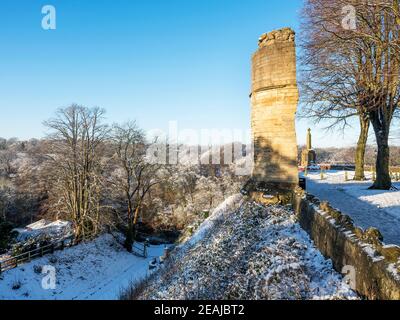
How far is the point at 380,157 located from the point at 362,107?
2.95 meters

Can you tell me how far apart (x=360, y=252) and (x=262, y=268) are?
8.60ft

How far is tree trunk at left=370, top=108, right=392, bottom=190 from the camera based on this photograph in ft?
44.9

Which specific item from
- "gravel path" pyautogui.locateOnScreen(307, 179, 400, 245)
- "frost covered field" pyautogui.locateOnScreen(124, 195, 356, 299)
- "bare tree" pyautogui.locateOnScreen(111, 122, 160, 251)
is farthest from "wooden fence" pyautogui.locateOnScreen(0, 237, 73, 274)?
"gravel path" pyautogui.locateOnScreen(307, 179, 400, 245)

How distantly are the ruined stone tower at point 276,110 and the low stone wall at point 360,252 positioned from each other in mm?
4376

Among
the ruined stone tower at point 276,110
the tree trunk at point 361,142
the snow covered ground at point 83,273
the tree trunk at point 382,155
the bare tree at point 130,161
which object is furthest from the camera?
the bare tree at point 130,161

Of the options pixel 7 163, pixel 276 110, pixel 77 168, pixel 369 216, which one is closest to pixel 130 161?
pixel 77 168

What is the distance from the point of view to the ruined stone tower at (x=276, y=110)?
421 inches

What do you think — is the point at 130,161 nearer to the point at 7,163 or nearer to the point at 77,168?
the point at 77,168

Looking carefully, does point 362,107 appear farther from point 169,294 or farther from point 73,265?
point 73,265

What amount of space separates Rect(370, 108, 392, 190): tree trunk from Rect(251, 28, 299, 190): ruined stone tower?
5.91 m

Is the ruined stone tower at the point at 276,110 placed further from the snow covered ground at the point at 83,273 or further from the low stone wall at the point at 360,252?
the snow covered ground at the point at 83,273

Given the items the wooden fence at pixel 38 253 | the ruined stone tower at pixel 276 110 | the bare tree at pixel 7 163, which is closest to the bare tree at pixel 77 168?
the wooden fence at pixel 38 253

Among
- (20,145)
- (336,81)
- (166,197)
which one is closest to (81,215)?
(166,197)
